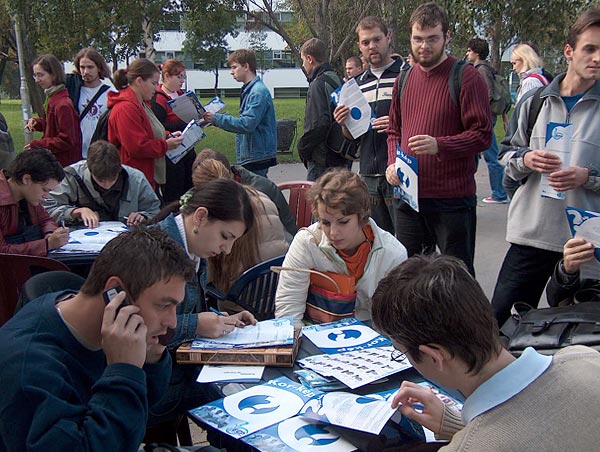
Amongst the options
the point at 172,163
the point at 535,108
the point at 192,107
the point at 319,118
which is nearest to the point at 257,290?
the point at 535,108

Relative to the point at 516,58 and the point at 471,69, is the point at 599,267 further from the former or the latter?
the point at 516,58

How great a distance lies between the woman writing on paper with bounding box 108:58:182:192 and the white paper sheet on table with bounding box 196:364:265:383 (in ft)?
11.0

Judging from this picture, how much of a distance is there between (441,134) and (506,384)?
2518mm

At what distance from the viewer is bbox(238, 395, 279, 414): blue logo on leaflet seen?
1977 millimetres

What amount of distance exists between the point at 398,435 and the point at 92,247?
2.55 meters

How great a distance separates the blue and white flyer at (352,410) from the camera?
5.93 ft

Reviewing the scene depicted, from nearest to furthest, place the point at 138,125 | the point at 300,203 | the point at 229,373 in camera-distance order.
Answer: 1. the point at 229,373
2. the point at 300,203
3. the point at 138,125

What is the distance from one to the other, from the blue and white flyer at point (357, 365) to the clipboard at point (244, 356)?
0.22 ft

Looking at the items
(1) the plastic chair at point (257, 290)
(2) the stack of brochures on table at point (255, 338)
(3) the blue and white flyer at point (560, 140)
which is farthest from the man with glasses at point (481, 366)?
(1) the plastic chair at point (257, 290)

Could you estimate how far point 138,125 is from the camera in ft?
17.1

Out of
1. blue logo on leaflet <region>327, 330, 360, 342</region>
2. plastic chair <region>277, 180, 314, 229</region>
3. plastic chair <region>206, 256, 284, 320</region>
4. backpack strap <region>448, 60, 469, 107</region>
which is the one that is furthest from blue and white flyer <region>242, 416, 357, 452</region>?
plastic chair <region>277, 180, 314, 229</region>

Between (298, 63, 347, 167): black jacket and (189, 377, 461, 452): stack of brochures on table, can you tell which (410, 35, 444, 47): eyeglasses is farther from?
(189, 377, 461, 452): stack of brochures on table

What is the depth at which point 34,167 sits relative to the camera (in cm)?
370

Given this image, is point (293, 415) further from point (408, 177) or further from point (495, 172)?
point (495, 172)
